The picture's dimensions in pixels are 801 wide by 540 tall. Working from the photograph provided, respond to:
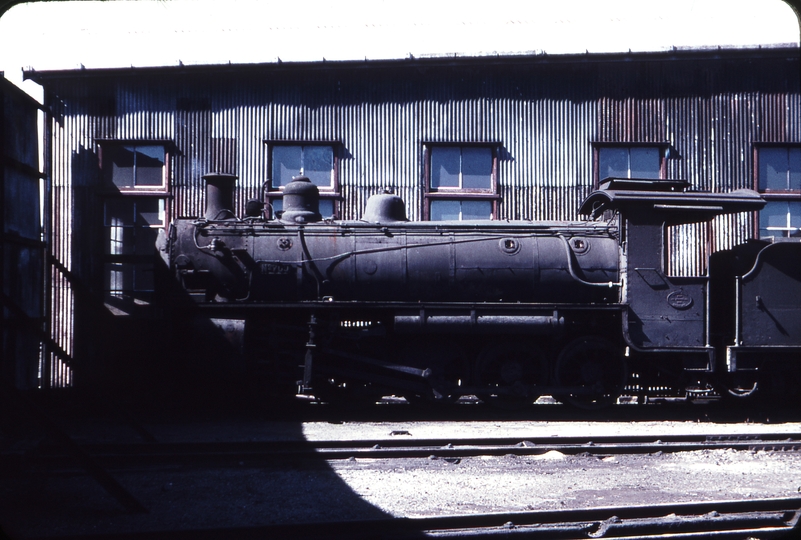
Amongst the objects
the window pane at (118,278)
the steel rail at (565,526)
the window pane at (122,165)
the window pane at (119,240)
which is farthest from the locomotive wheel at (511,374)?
the window pane at (122,165)

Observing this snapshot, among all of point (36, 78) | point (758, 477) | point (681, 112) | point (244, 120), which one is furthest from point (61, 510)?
point (681, 112)

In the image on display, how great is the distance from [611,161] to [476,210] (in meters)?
3.00

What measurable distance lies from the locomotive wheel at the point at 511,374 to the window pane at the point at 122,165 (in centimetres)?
832

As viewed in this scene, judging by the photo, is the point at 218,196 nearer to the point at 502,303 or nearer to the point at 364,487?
the point at 502,303

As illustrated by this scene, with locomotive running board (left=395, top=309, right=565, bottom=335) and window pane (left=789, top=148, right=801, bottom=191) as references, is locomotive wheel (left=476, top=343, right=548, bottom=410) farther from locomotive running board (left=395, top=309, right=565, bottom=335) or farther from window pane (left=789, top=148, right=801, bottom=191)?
window pane (left=789, top=148, right=801, bottom=191)

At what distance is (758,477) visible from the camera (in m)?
6.24

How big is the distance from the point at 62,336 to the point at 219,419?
5.32 meters

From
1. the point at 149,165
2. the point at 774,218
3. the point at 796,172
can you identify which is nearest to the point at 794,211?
the point at 774,218

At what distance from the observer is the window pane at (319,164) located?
13.0 m

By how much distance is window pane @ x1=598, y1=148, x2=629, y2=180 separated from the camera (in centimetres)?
1295

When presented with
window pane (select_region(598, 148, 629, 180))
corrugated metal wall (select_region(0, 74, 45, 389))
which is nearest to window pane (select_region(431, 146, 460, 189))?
window pane (select_region(598, 148, 629, 180))

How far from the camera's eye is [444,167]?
42.6 ft

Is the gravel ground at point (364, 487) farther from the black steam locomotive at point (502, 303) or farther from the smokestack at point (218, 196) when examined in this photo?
the smokestack at point (218, 196)

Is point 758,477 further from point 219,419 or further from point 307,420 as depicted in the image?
point 219,419
